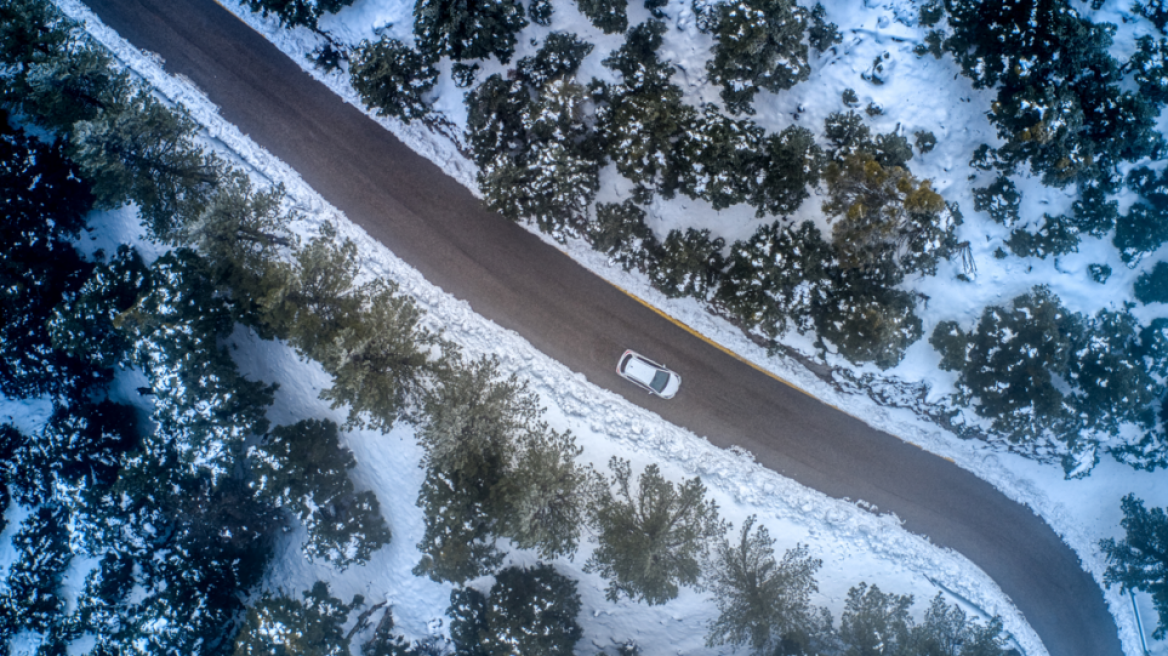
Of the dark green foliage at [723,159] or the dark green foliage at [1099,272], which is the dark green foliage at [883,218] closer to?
the dark green foliage at [723,159]

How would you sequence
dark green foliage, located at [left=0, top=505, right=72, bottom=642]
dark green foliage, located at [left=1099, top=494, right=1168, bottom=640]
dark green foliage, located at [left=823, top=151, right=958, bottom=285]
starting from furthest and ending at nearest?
1. dark green foliage, located at [left=0, top=505, right=72, bottom=642]
2. dark green foliage, located at [left=1099, top=494, right=1168, bottom=640]
3. dark green foliage, located at [left=823, top=151, right=958, bottom=285]

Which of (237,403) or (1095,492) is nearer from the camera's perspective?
A: (237,403)

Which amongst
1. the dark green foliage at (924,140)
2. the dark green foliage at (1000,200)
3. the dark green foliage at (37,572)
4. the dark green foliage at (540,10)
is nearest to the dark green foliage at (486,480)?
the dark green foliage at (540,10)

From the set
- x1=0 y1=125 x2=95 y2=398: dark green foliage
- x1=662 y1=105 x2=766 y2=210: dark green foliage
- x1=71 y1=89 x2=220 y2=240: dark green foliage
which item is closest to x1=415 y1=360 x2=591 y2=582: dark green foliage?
x1=662 y1=105 x2=766 y2=210: dark green foliage

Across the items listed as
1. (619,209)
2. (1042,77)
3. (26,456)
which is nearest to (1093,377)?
(1042,77)

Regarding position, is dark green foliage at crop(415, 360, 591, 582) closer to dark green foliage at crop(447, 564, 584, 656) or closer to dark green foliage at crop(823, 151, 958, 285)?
dark green foliage at crop(447, 564, 584, 656)

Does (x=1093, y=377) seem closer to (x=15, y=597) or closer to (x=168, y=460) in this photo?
(x=168, y=460)

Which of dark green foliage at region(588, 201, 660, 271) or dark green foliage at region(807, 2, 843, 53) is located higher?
dark green foliage at region(807, 2, 843, 53)
